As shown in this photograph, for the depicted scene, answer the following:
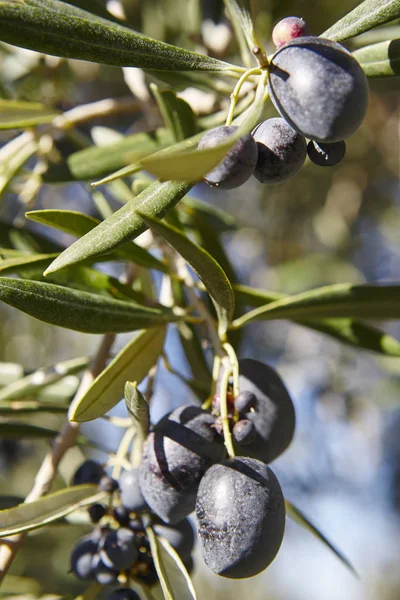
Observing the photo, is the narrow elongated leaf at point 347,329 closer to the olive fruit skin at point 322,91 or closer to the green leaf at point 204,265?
the green leaf at point 204,265

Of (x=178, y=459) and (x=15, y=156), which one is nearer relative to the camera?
(x=178, y=459)

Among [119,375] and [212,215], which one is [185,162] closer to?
[119,375]

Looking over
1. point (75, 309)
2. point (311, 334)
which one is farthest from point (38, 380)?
point (311, 334)

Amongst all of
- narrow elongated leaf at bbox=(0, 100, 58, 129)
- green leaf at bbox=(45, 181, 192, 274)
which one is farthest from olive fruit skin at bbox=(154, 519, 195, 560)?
narrow elongated leaf at bbox=(0, 100, 58, 129)

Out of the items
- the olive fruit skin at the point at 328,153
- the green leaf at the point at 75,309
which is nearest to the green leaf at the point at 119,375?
the green leaf at the point at 75,309

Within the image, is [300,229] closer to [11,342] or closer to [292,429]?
[11,342]

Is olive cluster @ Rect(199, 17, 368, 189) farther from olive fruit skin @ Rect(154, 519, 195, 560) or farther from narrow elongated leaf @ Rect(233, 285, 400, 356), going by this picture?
olive fruit skin @ Rect(154, 519, 195, 560)

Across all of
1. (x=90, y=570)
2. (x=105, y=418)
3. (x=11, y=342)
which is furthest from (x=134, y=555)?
(x=11, y=342)
